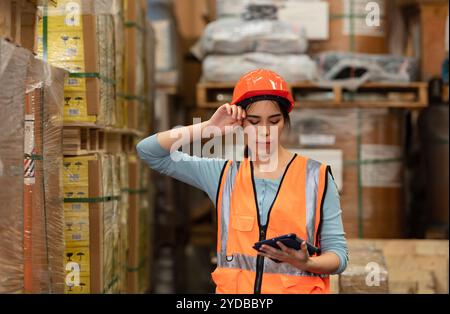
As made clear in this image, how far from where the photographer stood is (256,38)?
578 centimetres

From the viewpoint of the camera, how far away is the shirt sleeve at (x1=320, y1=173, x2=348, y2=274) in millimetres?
2869

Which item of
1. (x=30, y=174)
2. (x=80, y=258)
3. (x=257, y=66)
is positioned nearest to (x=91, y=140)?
(x=80, y=258)

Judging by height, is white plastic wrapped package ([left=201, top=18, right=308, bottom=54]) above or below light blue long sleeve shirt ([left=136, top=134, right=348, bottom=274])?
above

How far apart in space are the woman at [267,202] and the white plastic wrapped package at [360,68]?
296cm

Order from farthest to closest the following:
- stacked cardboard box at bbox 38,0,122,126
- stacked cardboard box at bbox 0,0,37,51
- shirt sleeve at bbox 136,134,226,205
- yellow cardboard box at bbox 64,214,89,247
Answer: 1. yellow cardboard box at bbox 64,214,89,247
2. stacked cardboard box at bbox 38,0,122,126
3. shirt sleeve at bbox 136,134,226,205
4. stacked cardboard box at bbox 0,0,37,51

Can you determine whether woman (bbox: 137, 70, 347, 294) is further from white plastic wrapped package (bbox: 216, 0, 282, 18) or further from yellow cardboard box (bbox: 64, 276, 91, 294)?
white plastic wrapped package (bbox: 216, 0, 282, 18)

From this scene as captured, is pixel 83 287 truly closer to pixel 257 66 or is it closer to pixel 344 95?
pixel 257 66

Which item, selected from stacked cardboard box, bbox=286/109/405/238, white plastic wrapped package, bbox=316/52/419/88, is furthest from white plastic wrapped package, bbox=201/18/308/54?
stacked cardboard box, bbox=286/109/405/238

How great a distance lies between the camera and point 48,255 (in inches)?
132

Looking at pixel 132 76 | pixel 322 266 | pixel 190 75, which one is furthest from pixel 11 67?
pixel 190 75

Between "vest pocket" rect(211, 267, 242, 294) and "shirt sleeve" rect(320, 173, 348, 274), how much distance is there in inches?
14.0

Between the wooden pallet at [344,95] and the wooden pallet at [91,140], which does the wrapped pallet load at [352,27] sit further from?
the wooden pallet at [91,140]

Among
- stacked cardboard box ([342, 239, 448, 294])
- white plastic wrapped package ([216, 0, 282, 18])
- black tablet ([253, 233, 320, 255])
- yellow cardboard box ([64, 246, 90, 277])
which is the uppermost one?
white plastic wrapped package ([216, 0, 282, 18])
